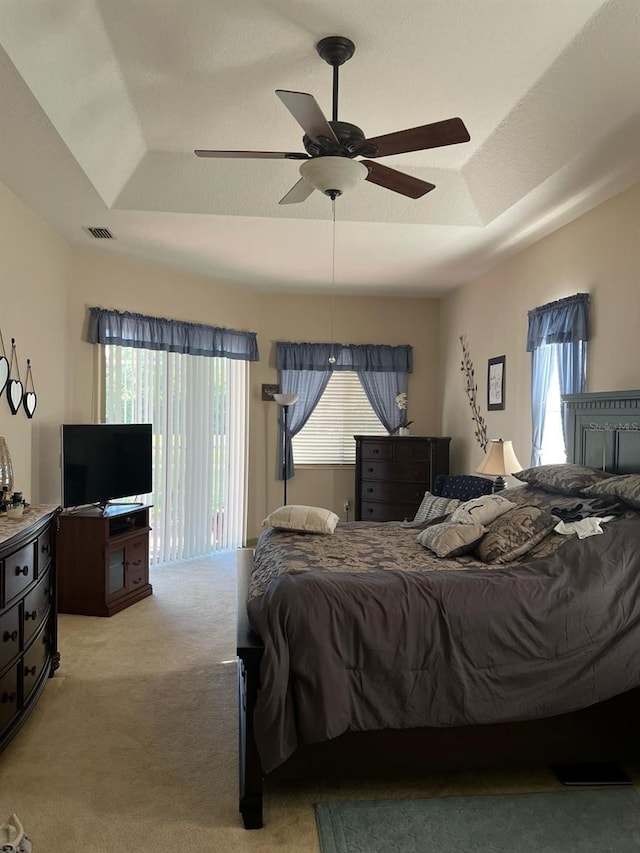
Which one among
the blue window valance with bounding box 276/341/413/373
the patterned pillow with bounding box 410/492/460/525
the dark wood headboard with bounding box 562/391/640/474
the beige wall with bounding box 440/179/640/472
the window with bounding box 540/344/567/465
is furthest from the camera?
the blue window valance with bounding box 276/341/413/373

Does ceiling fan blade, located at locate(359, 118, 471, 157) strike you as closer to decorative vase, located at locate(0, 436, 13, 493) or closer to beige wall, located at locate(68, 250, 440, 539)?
decorative vase, located at locate(0, 436, 13, 493)

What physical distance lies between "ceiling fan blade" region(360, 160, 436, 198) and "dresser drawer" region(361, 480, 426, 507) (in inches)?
140

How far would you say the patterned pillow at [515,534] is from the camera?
9.43 feet

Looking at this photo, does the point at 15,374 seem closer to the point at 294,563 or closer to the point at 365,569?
the point at 294,563

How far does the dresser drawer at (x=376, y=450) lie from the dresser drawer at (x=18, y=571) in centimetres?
387

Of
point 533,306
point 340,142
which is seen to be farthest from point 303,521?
point 533,306

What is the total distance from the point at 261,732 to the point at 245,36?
2.85 m

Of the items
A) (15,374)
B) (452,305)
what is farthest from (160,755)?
(452,305)

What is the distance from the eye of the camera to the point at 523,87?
3.12m

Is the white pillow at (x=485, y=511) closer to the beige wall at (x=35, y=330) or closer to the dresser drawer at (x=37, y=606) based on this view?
the dresser drawer at (x=37, y=606)

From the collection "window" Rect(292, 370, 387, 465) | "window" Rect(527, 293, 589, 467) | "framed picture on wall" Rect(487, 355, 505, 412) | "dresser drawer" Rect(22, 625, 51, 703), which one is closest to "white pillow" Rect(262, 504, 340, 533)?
"dresser drawer" Rect(22, 625, 51, 703)

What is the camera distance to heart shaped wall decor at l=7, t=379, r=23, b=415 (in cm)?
387

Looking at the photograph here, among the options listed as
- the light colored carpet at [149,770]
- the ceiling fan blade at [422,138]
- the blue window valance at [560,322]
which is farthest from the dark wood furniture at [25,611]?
the blue window valance at [560,322]

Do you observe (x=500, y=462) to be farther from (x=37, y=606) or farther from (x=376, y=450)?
(x=37, y=606)
